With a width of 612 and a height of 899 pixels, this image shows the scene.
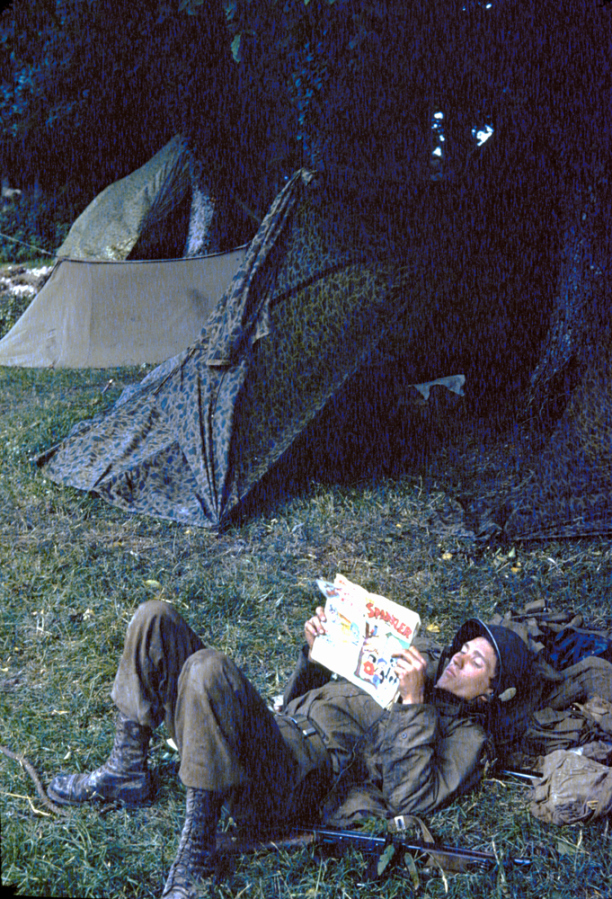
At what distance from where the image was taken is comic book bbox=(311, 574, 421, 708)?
8.84 feet

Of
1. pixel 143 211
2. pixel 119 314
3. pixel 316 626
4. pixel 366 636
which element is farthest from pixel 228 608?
pixel 143 211

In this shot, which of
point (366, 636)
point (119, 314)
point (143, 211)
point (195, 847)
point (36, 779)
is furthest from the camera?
point (143, 211)

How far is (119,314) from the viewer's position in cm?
962

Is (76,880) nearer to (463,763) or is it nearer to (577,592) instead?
(463,763)

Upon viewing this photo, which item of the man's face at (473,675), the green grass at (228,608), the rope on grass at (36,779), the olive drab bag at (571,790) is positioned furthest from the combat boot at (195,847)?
the olive drab bag at (571,790)

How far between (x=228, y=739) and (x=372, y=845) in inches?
Result: 25.1

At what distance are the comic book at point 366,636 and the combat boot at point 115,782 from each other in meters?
0.73

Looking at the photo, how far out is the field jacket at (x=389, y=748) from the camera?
2.71 m

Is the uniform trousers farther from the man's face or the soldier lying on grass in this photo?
the man's face

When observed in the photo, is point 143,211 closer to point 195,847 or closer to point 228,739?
point 228,739

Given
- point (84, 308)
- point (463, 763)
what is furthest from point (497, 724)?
A: point (84, 308)

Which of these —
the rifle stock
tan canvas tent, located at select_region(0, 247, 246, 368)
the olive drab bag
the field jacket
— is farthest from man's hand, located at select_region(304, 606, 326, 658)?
tan canvas tent, located at select_region(0, 247, 246, 368)

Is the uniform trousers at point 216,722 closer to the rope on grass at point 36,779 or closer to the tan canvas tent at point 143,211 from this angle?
the rope on grass at point 36,779

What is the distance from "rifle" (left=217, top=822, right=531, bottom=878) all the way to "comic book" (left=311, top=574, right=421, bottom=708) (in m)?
0.43
